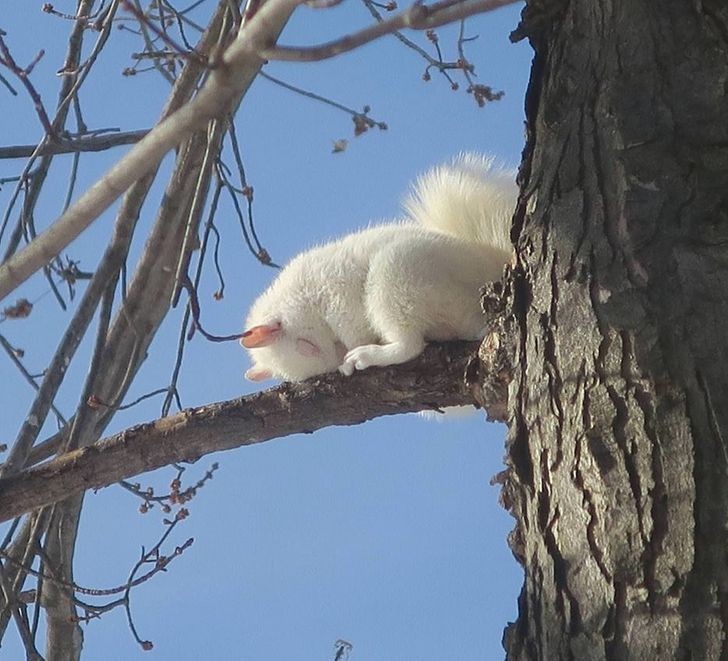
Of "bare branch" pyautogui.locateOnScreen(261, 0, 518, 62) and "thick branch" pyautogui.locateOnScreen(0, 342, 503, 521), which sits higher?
"thick branch" pyautogui.locateOnScreen(0, 342, 503, 521)

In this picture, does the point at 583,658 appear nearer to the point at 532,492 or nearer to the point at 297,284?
the point at 532,492

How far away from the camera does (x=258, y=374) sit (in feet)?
8.96

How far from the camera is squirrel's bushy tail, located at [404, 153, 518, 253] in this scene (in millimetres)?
2375

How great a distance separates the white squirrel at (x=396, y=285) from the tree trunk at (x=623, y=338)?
0.41m

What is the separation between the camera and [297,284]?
256 centimetres

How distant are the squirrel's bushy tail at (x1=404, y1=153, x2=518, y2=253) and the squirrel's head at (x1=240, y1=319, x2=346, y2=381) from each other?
1.12ft

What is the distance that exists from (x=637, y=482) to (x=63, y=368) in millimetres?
1416

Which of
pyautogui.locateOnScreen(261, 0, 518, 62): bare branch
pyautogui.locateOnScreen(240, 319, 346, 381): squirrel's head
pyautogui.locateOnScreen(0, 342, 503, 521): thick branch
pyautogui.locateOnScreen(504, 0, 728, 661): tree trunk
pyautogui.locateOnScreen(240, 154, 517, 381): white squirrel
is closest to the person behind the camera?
pyautogui.locateOnScreen(261, 0, 518, 62): bare branch

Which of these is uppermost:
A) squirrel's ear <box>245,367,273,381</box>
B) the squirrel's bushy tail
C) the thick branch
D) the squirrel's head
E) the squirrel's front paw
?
the squirrel's bushy tail

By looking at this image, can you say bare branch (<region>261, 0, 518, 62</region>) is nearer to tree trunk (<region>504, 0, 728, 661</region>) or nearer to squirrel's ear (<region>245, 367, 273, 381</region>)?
tree trunk (<region>504, 0, 728, 661</region>)

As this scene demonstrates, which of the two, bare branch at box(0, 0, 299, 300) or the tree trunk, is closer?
bare branch at box(0, 0, 299, 300)

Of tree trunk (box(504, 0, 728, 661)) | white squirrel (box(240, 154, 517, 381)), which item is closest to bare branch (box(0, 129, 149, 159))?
white squirrel (box(240, 154, 517, 381))

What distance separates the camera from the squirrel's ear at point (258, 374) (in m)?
2.71

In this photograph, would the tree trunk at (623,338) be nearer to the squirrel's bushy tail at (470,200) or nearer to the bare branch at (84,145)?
the squirrel's bushy tail at (470,200)
